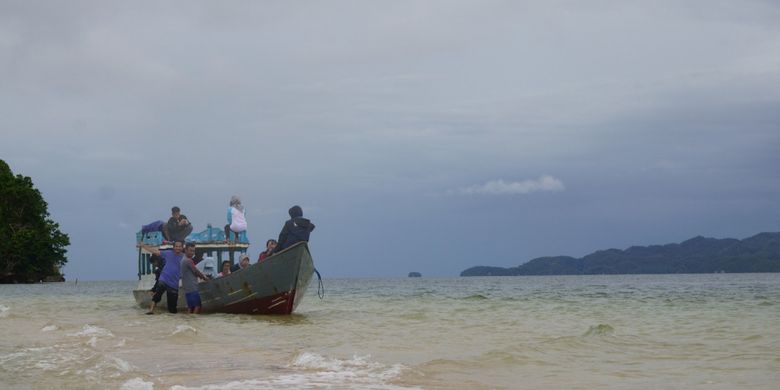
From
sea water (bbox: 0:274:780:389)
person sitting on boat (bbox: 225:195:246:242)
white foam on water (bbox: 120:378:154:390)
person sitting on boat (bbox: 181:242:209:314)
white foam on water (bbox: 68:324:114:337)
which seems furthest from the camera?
person sitting on boat (bbox: 225:195:246:242)

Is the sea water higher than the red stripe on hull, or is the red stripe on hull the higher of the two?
the red stripe on hull

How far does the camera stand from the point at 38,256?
231 ft

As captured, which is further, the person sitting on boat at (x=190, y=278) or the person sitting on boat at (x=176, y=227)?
the person sitting on boat at (x=176, y=227)

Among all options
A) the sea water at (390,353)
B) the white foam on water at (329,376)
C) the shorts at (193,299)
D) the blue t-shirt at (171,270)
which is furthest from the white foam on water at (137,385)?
the shorts at (193,299)

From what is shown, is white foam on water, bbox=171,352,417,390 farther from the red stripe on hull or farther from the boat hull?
the red stripe on hull

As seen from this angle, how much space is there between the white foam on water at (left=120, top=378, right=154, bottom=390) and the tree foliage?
65.2 metres

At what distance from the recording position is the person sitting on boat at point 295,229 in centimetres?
1731

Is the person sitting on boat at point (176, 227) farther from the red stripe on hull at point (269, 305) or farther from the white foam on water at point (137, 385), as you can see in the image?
the white foam on water at point (137, 385)

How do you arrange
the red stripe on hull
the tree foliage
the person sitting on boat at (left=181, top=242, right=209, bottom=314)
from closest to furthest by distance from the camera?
1. the red stripe on hull
2. the person sitting on boat at (left=181, top=242, right=209, bottom=314)
3. the tree foliage

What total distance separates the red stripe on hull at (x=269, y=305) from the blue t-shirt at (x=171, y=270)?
136 cm

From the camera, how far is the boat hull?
17344 millimetres

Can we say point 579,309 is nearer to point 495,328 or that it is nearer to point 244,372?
point 495,328

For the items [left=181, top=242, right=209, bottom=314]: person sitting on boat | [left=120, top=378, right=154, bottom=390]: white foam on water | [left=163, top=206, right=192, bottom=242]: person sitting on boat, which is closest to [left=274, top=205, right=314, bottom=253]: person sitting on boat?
[left=181, top=242, right=209, bottom=314]: person sitting on boat

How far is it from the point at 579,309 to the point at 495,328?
7577 millimetres
